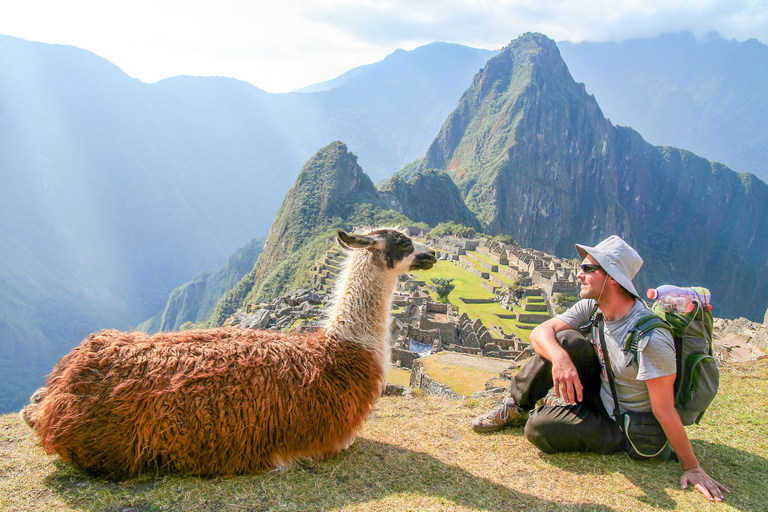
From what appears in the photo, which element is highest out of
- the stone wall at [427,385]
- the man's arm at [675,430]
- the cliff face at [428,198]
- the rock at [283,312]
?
the cliff face at [428,198]

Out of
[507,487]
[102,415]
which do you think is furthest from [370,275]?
[102,415]

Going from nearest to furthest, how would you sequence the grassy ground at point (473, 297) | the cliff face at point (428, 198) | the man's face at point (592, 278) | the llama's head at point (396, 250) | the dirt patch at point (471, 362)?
the man's face at point (592, 278) < the llama's head at point (396, 250) < the dirt patch at point (471, 362) < the grassy ground at point (473, 297) < the cliff face at point (428, 198)

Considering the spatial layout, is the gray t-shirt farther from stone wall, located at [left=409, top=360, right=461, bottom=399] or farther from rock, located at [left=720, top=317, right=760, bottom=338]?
rock, located at [left=720, top=317, right=760, bottom=338]

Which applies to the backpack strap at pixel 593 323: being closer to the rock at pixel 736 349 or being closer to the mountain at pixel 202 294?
the rock at pixel 736 349

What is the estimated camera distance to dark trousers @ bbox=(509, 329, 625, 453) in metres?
2.97

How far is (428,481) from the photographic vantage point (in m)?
2.80

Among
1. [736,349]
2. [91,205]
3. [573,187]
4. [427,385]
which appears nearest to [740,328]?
[736,349]

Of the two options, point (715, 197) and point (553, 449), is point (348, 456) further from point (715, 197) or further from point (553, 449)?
point (715, 197)

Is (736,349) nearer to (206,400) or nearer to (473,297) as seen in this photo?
(206,400)

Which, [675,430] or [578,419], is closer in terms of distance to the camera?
[675,430]

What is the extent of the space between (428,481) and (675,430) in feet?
4.90

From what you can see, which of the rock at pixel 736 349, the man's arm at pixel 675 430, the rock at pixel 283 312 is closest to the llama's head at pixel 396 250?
the man's arm at pixel 675 430

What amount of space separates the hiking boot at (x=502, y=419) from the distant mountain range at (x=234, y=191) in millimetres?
82544

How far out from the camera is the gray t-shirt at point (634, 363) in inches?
101
